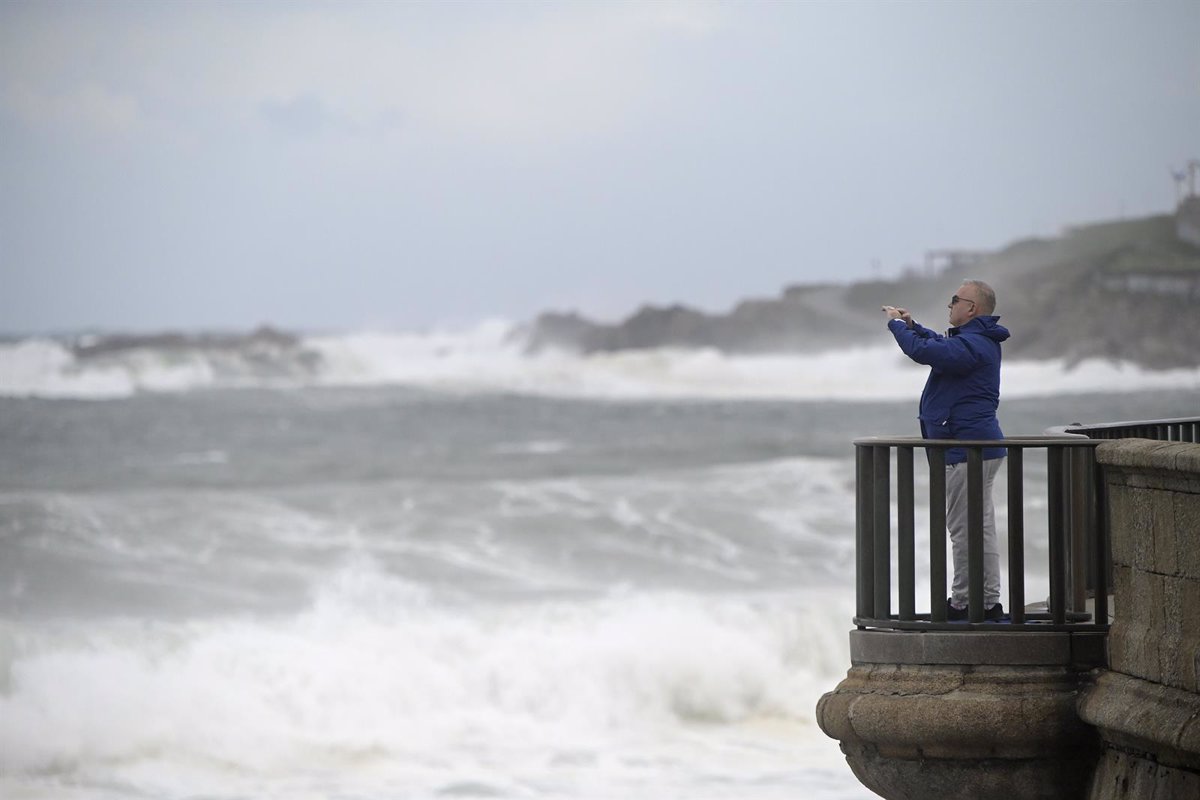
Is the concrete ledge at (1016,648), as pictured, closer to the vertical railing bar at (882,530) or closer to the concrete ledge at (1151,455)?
the vertical railing bar at (882,530)

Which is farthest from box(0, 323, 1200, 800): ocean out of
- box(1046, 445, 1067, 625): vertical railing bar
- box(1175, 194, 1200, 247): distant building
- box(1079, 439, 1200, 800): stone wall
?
box(1175, 194, 1200, 247): distant building

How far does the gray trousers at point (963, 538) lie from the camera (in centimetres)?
649

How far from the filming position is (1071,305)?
245 ft

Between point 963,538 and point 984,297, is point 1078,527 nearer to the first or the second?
point 963,538

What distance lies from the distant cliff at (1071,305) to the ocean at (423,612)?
17840 millimetres

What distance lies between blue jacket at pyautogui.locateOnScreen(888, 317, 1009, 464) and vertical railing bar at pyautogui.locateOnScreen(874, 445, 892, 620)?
0.76ft

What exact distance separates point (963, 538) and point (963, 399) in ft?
1.74

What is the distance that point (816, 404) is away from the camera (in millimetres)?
71250

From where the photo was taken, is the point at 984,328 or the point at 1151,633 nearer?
the point at 1151,633

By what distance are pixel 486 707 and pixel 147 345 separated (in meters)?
60.3

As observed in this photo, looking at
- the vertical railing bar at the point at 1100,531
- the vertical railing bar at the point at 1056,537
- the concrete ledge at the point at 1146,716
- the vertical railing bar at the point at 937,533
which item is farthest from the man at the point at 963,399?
the concrete ledge at the point at 1146,716

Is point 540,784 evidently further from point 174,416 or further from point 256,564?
point 174,416

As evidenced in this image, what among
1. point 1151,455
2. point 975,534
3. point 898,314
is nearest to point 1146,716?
point 1151,455

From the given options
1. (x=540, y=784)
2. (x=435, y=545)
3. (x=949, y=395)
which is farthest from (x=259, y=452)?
(x=949, y=395)
